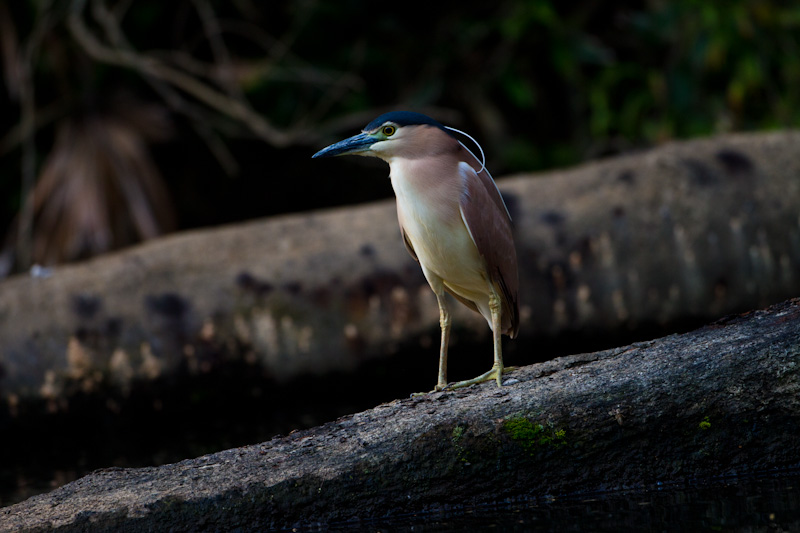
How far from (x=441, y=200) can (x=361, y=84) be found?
5.31 meters

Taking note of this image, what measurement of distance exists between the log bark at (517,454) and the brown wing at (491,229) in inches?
21.2

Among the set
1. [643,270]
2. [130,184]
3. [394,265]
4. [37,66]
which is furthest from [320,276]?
[37,66]

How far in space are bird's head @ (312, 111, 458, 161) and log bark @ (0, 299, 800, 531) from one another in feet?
2.88

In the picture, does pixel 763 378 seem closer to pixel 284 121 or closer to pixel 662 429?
pixel 662 429

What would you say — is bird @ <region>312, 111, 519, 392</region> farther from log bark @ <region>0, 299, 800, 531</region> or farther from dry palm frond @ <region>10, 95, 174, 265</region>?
dry palm frond @ <region>10, 95, 174, 265</region>

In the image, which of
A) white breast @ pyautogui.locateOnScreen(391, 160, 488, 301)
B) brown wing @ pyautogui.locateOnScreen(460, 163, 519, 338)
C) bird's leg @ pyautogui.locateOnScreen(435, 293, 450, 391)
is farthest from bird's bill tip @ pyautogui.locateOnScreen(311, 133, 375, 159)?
bird's leg @ pyautogui.locateOnScreen(435, 293, 450, 391)

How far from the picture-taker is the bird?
3158 mm

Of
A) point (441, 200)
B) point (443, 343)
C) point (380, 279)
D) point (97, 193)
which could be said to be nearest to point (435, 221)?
point (441, 200)

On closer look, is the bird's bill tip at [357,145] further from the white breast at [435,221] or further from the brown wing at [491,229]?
the brown wing at [491,229]

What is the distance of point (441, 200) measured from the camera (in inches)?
124

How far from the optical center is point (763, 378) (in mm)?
2891

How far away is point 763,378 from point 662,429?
1.13ft

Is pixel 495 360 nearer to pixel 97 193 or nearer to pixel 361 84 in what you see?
pixel 97 193

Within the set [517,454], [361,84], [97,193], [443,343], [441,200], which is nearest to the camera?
[517,454]
